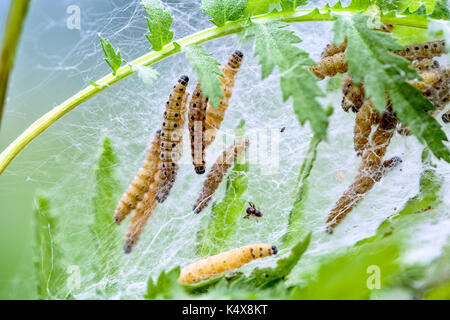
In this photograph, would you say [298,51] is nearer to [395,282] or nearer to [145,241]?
[395,282]

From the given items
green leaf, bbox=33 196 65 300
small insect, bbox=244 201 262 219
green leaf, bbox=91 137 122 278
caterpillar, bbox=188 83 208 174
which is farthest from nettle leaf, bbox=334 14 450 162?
green leaf, bbox=33 196 65 300

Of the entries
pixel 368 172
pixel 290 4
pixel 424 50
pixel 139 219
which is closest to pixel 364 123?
pixel 368 172

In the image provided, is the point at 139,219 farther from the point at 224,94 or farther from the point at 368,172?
the point at 368,172

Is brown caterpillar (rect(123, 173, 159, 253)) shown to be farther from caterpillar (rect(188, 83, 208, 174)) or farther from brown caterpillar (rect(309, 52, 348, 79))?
brown caterpillar (rect(309, 52, 348, 79))

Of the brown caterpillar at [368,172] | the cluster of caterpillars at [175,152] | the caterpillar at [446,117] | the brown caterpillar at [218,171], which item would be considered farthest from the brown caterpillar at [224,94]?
the caterpillar at [446,117]
